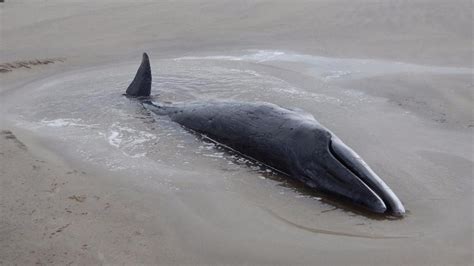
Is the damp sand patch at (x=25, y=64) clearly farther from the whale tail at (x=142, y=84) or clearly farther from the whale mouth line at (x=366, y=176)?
the whale mouth line at (x=366, y=176)

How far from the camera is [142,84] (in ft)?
23.7

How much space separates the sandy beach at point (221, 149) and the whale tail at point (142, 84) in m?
0.23

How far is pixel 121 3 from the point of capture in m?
14.2

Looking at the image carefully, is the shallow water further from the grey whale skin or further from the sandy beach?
the grey whale skin

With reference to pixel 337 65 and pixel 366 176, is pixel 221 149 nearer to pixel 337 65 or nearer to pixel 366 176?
pixel 366 176

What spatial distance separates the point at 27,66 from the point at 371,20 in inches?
281

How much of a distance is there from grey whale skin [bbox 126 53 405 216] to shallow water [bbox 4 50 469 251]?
0.13m

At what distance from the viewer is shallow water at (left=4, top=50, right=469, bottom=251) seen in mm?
4262

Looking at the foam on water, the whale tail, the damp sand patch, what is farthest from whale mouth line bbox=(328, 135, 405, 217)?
the damp sand patch

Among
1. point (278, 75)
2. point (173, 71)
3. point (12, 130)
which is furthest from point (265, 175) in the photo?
point (173, 71)


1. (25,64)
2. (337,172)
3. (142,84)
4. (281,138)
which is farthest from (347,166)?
(25,64)

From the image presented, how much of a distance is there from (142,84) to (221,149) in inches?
85.4

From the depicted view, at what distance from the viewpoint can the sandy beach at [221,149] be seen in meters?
3.68

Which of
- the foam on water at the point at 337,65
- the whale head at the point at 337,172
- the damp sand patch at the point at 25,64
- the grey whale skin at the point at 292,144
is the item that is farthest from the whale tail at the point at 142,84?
the whale head at the point at 337,172
